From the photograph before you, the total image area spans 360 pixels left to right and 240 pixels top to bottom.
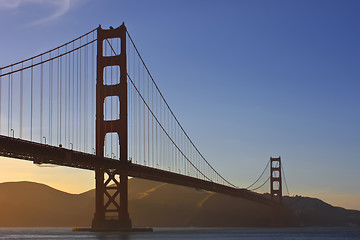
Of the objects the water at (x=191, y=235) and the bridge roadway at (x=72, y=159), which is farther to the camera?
the water at (x=191, y=235)

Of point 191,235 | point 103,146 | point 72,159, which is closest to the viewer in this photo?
point 72,159

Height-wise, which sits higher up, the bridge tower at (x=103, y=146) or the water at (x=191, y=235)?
the bridge tower at (x=103, y=146)

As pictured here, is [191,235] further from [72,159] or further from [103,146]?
[72,159]

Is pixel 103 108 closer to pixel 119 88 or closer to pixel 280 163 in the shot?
pixel 119 88

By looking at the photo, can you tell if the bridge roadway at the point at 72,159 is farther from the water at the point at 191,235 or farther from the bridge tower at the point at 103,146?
the water at the point at 191,235

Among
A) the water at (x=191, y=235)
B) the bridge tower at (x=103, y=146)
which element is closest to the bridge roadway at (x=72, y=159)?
the bridge tower at (x=103, y=146)

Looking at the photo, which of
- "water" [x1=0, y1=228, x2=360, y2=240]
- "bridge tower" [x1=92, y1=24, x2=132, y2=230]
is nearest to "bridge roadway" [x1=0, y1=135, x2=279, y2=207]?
"bridge tower" [x1=92, y1=24, x2=132, y2=230]

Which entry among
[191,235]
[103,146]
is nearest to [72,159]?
[103,146]

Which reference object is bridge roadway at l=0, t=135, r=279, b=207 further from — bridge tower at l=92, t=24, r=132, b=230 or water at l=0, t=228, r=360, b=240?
water at l=0, t=228, r=360, b=240

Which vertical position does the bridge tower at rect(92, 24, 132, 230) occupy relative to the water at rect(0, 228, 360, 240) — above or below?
above

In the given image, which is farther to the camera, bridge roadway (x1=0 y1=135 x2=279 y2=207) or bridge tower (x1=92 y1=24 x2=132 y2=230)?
bridge tower (x1=92 y1=24 x2=132 y2=230)

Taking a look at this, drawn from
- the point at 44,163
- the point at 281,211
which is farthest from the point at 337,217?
the point at 44,163

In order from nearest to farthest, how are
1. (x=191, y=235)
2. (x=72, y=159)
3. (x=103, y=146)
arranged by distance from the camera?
1. (x=72, y=159)
2. (x=103, y=146)
3. (x=191, y=235)

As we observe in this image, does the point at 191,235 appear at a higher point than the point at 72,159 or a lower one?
lower
